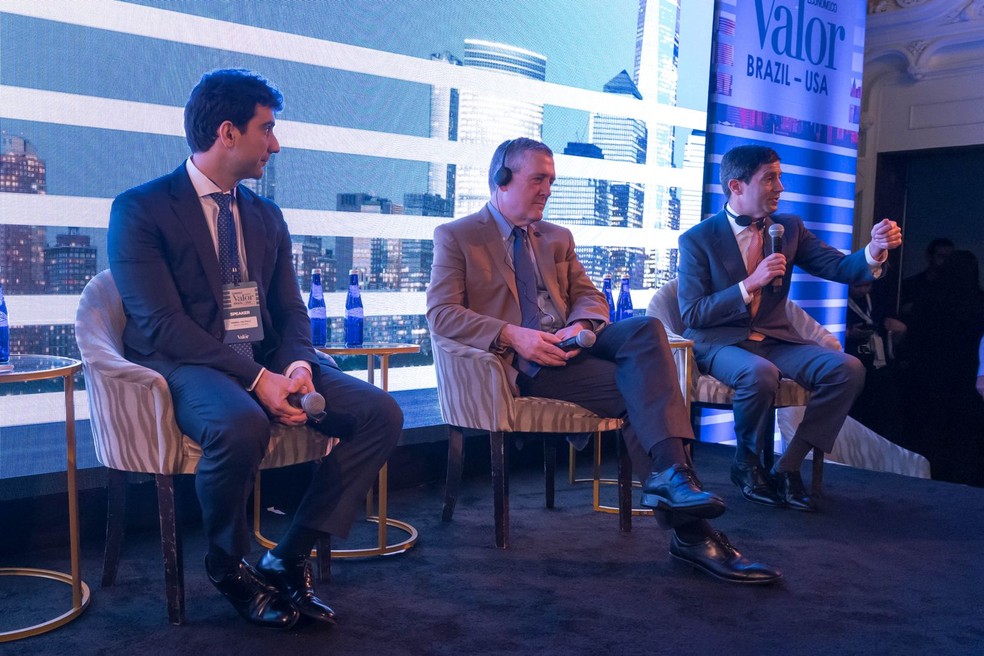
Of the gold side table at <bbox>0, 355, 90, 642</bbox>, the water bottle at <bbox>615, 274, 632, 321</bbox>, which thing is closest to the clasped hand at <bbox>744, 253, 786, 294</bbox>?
the water bottle at <bbox>615, 274, 632, 321</bbox>

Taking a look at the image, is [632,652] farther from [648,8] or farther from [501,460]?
[648,8]

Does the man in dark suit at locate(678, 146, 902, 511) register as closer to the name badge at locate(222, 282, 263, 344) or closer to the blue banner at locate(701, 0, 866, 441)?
the blue banner at locate(701, 0, 866, 441)

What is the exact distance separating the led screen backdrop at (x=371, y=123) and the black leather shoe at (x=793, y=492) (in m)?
1.57

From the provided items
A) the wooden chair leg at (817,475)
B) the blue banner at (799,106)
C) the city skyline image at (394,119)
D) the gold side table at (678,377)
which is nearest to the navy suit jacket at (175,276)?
the city skyline image at (394,119)

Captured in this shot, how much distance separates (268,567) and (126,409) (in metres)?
0.48

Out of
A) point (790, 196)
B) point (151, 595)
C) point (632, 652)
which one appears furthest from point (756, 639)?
point (790, 196)

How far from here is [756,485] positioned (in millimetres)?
3256

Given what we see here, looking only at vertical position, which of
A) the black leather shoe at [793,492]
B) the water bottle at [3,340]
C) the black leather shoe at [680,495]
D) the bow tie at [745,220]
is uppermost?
the bow tie at [745,220]

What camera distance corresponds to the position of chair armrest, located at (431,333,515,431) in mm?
2615

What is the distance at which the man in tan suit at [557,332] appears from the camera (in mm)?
2346

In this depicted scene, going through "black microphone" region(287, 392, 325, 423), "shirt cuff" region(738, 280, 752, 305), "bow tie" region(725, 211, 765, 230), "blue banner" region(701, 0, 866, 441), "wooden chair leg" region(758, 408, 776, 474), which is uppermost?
"blue banner" region(701, 0, 866, 441)

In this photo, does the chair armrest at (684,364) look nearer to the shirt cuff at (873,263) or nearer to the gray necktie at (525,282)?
the gray necktie at (525,282)

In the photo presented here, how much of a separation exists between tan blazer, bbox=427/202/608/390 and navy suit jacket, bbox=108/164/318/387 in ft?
1.95

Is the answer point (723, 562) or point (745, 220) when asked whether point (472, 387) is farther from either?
point (745, 220)
